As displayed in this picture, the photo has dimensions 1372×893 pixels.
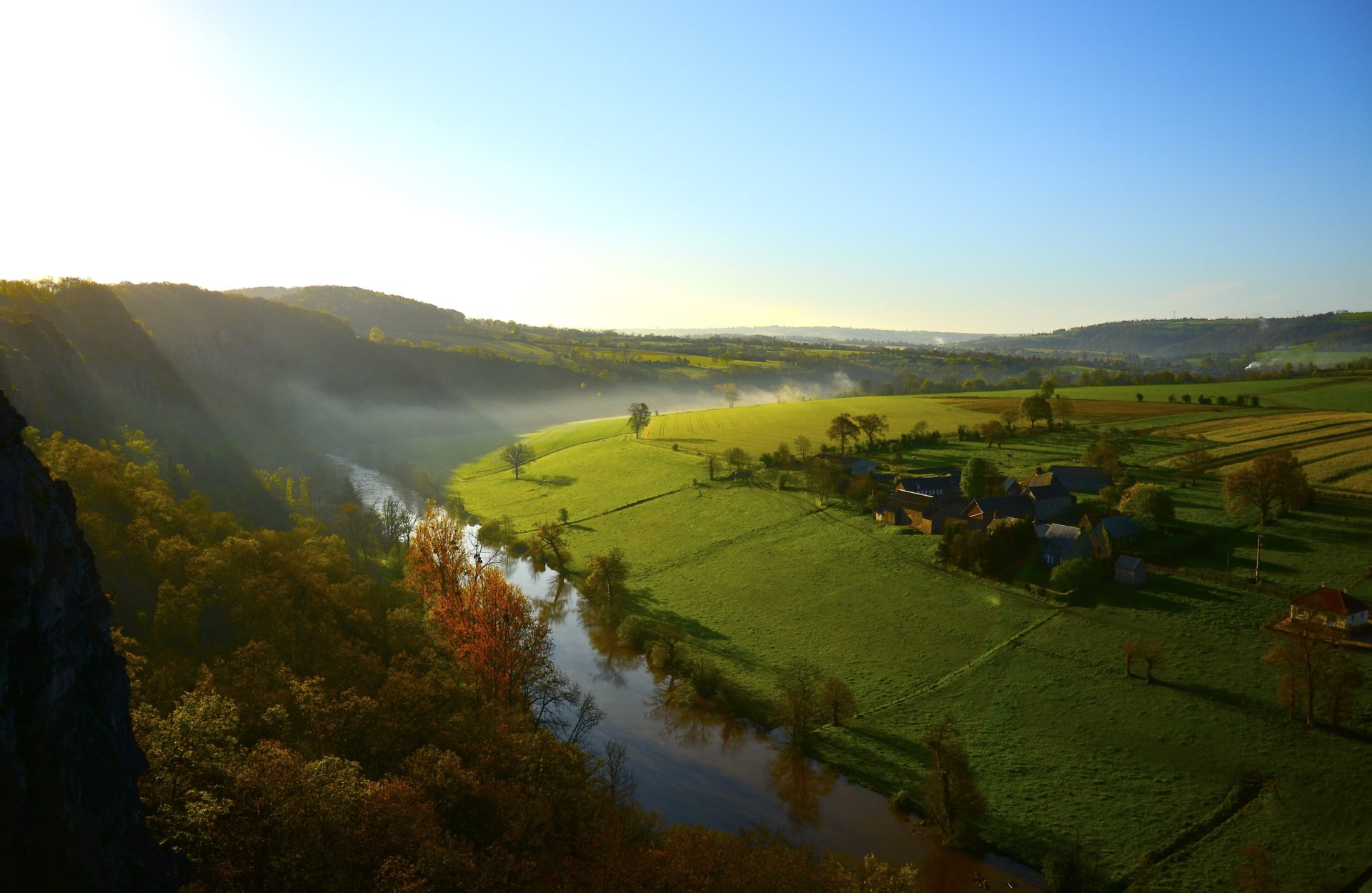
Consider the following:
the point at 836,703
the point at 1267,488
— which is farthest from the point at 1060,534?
the point at 836,703

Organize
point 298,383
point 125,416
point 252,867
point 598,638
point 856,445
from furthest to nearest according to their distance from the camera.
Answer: point 298,383 < point 856,445 < point 125,416 < point 598,638 < point 252,867

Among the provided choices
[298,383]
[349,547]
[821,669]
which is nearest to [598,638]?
[821,669]

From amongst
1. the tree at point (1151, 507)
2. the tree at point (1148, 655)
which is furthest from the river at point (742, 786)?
the tree at point (1151, 507)

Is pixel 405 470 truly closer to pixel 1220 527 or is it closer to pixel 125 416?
pixel 125 416

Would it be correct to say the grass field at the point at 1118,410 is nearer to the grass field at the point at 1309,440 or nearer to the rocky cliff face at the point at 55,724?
the grass field at the point at 1309,440

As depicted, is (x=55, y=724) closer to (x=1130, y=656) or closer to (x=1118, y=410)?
(x=1130, y=656)

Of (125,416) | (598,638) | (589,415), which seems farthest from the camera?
(589,415)

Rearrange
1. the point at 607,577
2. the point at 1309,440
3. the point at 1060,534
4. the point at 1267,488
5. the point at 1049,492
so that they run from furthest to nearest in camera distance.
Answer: the point at 1309,440 → the point at 1049,492 → the point at 607,577 → the point at 1060,534 → the point at 1267,488
